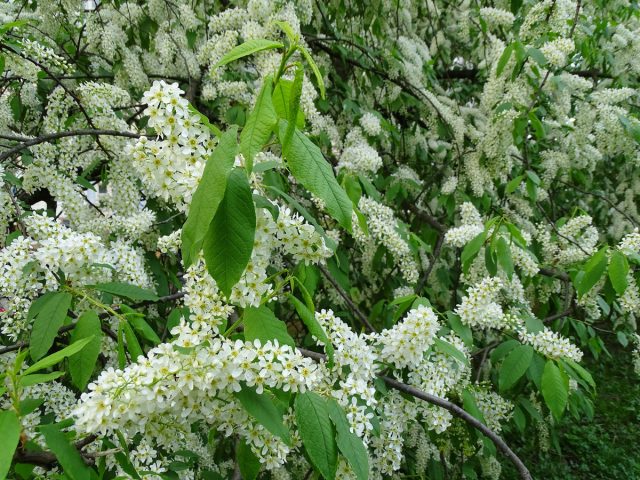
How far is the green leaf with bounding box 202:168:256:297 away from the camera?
1.02 m

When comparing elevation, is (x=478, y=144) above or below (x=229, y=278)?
below

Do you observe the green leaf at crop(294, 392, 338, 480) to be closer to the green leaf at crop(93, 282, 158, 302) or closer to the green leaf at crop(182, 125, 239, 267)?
the green leaf at crop(182, 125, 239, 267)

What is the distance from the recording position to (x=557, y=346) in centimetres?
224

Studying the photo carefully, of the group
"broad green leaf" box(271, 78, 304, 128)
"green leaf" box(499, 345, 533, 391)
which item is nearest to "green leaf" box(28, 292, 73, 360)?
"broad green leaf" box(271, 78, 304, 128)

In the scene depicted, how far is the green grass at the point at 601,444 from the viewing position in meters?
5.10

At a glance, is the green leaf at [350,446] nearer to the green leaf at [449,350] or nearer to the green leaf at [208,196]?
the green leaf at [208,196]

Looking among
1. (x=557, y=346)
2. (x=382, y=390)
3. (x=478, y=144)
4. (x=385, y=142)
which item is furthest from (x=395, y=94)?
(x=382, y=390)

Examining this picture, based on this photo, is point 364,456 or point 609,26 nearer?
point 364,456

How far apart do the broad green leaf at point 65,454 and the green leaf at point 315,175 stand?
0.71 metres

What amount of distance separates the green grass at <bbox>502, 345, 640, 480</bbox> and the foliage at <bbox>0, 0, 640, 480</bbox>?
0.12 m

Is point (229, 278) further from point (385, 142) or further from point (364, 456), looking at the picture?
point (385, 142)

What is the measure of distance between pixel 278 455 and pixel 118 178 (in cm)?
181

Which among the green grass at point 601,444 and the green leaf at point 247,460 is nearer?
the green leaf at point 247,460

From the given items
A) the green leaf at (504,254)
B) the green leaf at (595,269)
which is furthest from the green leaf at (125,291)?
the green leaf at (595,269)
